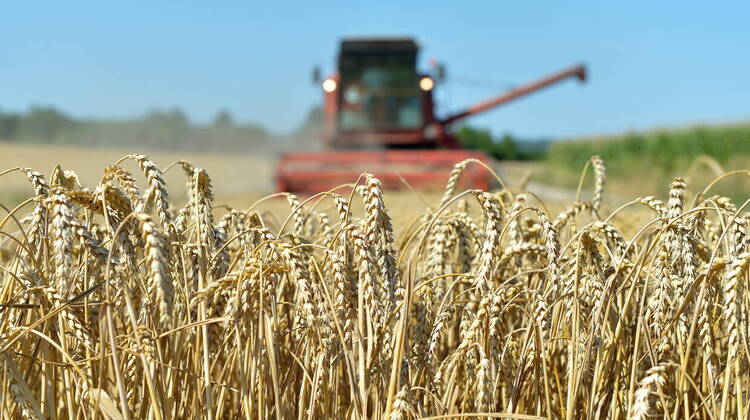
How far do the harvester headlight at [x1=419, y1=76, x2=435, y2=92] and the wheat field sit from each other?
14179 millimetres

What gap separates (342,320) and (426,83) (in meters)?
14.7

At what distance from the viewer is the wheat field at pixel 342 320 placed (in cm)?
148

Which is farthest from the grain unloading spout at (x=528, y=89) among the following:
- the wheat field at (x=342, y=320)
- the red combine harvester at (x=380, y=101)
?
the wheat field at (x=342, y=320)

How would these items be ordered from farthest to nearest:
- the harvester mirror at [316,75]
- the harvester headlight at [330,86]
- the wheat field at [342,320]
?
the harvester headlight at [330,86], the harvester mirror at [316,75], the wheat field at [342,320]

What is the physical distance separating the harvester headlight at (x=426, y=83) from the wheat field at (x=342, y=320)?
46.5ft

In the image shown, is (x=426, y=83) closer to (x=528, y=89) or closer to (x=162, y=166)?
(x=528, y=89)

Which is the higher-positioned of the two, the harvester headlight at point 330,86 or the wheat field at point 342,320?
the harvester headlight at point 330,86

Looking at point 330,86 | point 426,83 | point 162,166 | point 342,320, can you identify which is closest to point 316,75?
point 330,86

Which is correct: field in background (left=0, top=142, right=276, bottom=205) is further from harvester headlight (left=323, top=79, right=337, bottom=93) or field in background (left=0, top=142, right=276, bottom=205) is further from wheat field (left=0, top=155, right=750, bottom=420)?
wheat field (left=0, top=155, right=750, bottom=420)

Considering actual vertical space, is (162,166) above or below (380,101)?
below

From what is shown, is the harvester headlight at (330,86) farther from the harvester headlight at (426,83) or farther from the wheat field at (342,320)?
the wheat field at (342,320)

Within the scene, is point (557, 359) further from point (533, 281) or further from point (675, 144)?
point (675, 144)

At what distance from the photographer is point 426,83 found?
52.9 feet

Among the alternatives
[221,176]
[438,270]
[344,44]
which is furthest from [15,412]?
A: [221,176]
